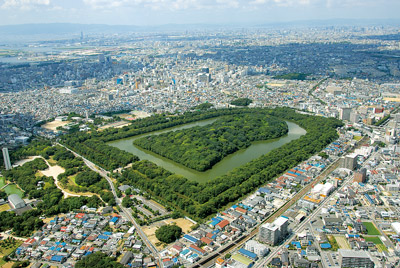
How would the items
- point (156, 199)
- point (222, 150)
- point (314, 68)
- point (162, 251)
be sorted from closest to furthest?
point (162, 251)
point (156, 199)
point (222, 150)
point (314, 68)

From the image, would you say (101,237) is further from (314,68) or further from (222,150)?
(314,68)

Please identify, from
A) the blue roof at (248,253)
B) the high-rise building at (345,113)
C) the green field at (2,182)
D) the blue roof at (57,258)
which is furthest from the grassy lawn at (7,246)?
the high-rise building at (345,113)

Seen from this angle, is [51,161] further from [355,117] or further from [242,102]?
[355,117]

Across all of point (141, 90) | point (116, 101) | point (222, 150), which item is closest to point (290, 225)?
point (222, 150)

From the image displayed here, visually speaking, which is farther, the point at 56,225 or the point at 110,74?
the point at 110,74

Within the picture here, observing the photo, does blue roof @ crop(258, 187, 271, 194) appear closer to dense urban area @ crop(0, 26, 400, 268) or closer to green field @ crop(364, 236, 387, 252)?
dense urban area @ crop(0, 26, 400, 268)

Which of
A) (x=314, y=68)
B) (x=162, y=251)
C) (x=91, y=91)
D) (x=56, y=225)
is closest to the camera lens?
(x=162, y=251)
